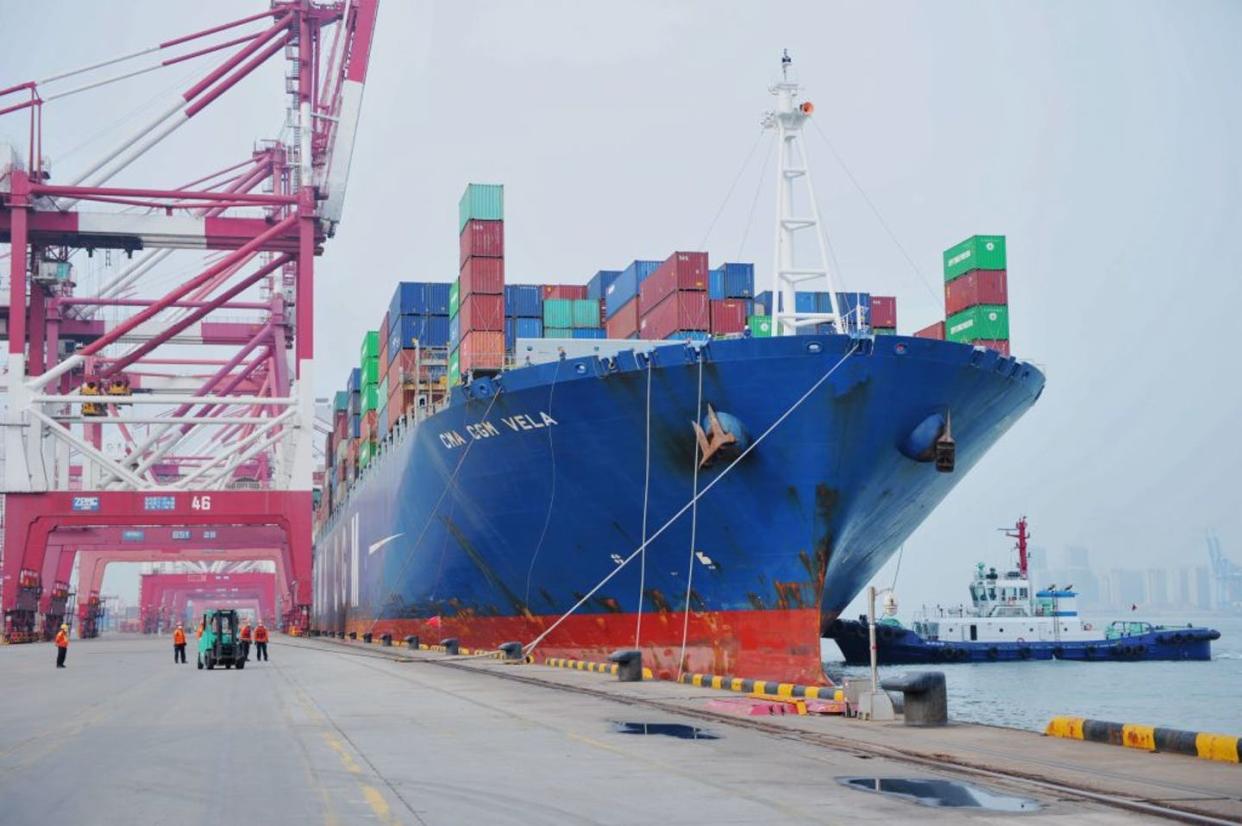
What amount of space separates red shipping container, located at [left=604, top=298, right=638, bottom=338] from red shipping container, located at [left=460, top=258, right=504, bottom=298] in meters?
3.93

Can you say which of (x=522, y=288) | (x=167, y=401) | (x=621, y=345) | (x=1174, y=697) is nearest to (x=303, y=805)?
(x=621, y=345)

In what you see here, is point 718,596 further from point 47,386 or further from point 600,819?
point 47,386

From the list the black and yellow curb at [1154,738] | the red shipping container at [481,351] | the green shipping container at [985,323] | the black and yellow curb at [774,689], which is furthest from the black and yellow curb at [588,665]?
the green shipping container at [985,323]

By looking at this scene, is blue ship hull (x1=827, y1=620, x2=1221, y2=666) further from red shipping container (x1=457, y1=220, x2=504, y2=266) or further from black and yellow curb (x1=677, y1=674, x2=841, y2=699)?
black and yellow curb (x1=677, y1=674, x2=841, y2=699)

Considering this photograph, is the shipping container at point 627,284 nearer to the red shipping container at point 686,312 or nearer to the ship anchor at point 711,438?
the red shipping container at point 686,312

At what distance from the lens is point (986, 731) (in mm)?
15602

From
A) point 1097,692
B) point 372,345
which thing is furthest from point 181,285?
point 1097,692

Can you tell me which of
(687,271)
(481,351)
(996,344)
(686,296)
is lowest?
(996,344)

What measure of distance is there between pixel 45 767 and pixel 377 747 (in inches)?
130

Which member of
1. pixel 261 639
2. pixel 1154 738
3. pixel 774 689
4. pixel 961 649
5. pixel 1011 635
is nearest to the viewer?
pixel 1154 738

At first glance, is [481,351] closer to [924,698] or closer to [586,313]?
[586,313]

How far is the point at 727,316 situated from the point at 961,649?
27.9m

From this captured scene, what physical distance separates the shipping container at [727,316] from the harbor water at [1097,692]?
10057mm

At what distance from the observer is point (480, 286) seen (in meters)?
37.8
